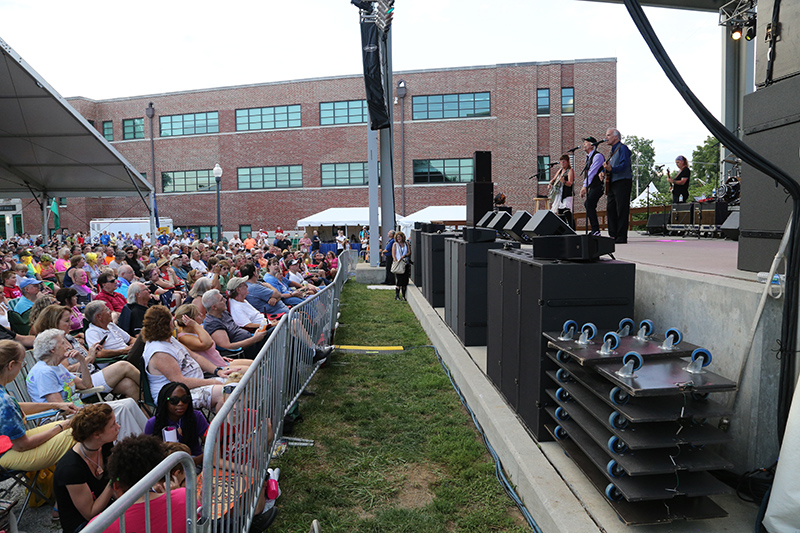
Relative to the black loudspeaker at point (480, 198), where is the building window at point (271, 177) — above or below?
above

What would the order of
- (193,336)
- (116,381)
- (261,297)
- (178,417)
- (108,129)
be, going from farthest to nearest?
(108,129) → (261,297) → (193,336) → (116,381) → (178,417)

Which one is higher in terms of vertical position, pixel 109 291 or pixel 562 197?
pixel 562 197

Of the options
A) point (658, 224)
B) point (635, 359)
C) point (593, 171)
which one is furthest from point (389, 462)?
point (658, 224)

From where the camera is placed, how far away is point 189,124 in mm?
42625

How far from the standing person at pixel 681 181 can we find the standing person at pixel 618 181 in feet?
18.8

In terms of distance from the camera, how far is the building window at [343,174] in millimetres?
38969

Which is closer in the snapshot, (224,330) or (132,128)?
(224,330)

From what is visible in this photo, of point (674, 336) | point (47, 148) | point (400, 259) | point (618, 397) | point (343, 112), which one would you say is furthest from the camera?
point (343, 112)

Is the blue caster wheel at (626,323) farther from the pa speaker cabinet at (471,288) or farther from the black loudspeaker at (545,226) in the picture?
the pa speaker cabinet at (471,288)

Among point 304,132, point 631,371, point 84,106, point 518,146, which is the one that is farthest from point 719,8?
point 84,106

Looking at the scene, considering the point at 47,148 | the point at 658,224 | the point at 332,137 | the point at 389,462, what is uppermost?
the point at 332,137

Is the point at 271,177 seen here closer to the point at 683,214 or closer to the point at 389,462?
the point at 683,214

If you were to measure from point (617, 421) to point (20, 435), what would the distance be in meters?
4.11

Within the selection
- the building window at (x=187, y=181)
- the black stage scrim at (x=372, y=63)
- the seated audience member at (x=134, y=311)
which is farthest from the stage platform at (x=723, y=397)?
the building window at (x=187, y=181)
